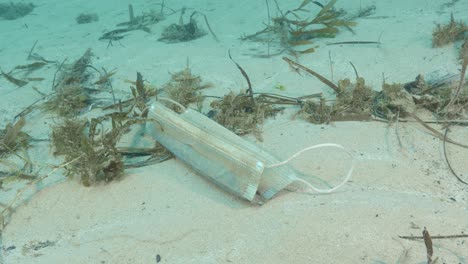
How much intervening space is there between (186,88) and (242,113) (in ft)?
2.61

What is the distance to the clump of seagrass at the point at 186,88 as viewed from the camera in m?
3.83

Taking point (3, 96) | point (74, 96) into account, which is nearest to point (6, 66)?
point (3, 96)

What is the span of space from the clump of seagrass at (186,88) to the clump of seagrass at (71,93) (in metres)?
0.85

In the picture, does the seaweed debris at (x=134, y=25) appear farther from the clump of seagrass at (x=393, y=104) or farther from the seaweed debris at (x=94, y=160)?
the clump of seagrass at (x=393, y=104)

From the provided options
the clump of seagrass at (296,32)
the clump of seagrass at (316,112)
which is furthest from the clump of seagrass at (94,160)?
the clump of seagrass at (296,32)

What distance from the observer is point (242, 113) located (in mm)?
3381

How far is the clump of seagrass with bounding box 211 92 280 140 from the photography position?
10.6ft

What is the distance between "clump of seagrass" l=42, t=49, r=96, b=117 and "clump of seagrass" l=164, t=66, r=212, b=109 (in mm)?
854

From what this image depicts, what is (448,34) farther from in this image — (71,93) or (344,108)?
(71,93)

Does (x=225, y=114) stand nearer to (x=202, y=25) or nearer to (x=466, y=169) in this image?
(x=466, y=169)

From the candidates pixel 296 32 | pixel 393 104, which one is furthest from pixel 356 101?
pixel 296 32

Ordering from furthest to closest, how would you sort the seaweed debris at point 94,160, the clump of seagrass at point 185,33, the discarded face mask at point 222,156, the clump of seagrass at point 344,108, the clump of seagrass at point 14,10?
the clump of seagrass at point 14,10
the clump of seagrass at point 185,33
the clump of seagrass at point 344,108
the seaweed debris at point 94,160
the discarded face mask at point 222,156

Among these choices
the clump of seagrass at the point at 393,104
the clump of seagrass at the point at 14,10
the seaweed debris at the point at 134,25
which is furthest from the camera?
the clump of seagrass at the point at 14,10

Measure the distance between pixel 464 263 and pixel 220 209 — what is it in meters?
1.24
